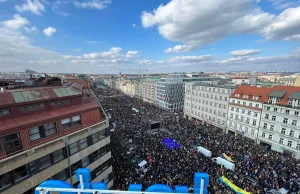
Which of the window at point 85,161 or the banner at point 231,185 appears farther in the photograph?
the banner at point 231,185

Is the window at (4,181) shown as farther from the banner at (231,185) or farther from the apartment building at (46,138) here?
the banner at (231,185)

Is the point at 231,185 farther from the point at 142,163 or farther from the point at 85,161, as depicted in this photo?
the point at 85,161

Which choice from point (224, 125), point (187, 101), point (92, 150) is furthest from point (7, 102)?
point (187, 101)

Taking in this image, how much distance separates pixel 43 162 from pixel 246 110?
57.0 m

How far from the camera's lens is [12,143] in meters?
12.6

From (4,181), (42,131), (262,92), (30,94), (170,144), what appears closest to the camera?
(4,181)

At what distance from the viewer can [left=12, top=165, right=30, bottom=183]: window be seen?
1244 cm

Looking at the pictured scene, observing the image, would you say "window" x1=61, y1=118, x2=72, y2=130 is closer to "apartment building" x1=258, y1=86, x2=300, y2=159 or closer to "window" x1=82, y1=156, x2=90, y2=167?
"window" x1=82, y1=156, x2=90, y2=167

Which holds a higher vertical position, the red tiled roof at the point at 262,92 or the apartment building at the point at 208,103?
the red tiled roof at the point at 262,92

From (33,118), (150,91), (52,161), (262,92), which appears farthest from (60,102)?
(150,91)

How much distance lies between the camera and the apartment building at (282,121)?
39.3 meters

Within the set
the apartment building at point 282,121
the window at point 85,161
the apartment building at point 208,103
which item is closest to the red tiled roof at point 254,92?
the apartment building at point 282,121

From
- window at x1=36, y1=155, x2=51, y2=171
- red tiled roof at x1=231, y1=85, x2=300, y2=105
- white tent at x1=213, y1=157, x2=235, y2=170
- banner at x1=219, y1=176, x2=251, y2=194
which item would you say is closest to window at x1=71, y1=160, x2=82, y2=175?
window at x1=36, y1=155, x2=51, y2=171

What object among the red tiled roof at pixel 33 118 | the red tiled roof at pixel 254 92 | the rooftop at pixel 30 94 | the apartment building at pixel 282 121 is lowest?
the apartment building at pixel 282 121
